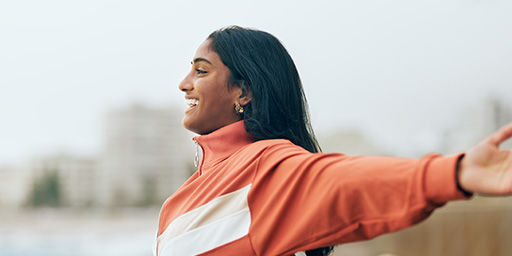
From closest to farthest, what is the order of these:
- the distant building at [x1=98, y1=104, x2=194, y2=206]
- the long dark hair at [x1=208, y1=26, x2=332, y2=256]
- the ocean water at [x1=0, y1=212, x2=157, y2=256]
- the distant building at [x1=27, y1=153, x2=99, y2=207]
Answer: the long dark hair at [x1=208, y1=26, x2=332, y2=256] < the ocean water at [x1=0, y1=212, x2=157, y2=256] < the distant building at [x1=98, y1=104, x2=194, y2=206] < the distant building at [x1=27, y1=153, x2=99, y2=207]

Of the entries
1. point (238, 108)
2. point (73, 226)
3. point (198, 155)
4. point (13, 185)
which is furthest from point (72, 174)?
point (238, 108)

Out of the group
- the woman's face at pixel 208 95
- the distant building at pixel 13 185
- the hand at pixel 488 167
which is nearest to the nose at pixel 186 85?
the woman's face at pixel 208 95

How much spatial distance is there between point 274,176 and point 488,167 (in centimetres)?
40

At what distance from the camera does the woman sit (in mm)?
940

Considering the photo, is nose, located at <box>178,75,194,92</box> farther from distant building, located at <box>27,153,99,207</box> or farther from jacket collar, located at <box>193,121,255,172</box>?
distant building, located at <box>27,153,99,207</box>

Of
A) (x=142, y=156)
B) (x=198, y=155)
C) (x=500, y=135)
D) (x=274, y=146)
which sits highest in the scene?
(x=500, y=135)

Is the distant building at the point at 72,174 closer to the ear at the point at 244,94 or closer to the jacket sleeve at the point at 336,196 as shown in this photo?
the ear at the point at 244,94

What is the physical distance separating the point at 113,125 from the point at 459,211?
44132mm

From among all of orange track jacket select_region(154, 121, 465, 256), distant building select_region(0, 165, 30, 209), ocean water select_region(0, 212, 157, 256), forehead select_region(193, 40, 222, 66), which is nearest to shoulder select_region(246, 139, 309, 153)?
orange track jacket select_region(154, 121, 465, 256)

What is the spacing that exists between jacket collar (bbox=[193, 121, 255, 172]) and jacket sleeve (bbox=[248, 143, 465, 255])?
0.16 m

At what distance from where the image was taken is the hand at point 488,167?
35.4 inches

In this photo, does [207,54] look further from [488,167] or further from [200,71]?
[488,167]

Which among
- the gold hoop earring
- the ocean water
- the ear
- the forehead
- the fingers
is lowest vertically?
the ocean water

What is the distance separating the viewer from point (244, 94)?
144 cm
